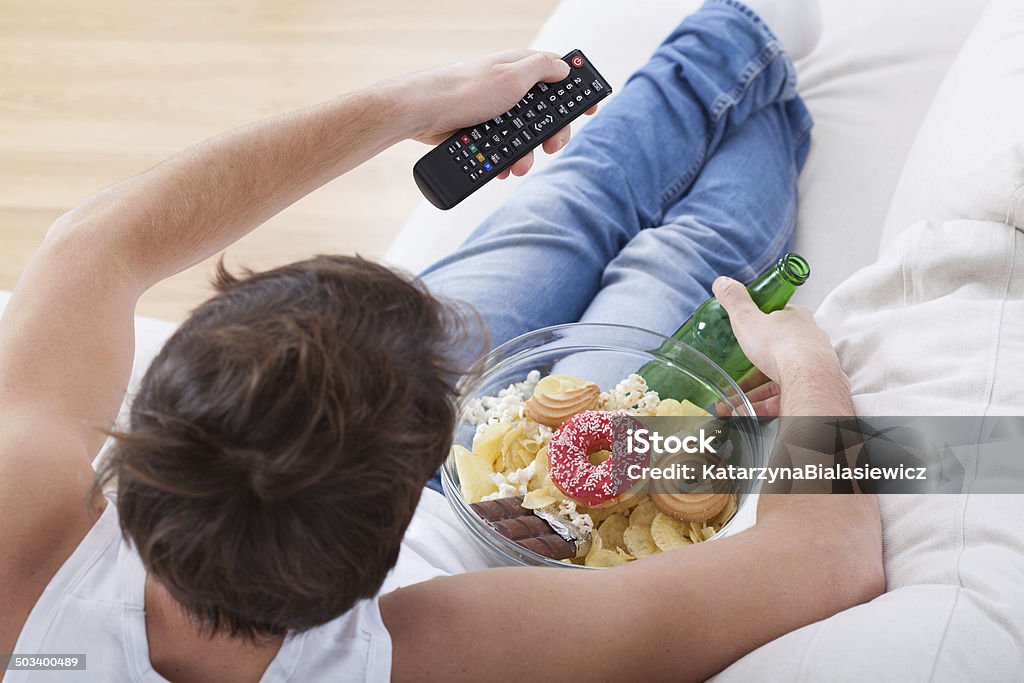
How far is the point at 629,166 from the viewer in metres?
1.21

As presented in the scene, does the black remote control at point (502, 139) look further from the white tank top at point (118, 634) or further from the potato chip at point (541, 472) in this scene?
the white tank top at point (118, 634)

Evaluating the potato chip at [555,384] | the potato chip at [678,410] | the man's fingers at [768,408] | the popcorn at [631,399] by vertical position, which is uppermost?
the potato chip at [555,384]

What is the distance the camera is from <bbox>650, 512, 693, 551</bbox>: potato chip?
0.81 meters

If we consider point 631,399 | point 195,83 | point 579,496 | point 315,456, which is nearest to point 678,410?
point 631,399

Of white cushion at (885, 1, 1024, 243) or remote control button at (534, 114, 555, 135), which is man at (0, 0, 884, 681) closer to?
remote control button at (534, 114, 555, 135)

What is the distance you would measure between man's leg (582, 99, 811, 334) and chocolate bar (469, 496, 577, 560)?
0.32m

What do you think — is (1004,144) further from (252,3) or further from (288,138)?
(252,3)

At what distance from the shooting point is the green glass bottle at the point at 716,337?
37.1 inches

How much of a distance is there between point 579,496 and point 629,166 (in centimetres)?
56

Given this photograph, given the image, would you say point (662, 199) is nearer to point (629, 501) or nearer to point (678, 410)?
point (678, 410)

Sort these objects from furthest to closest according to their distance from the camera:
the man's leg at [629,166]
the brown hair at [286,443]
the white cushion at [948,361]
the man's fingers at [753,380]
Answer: the man's leg at [629,166] → the man's fingers at [753,380] → the white cushion at [948,361] → the brown hair at [286,443]

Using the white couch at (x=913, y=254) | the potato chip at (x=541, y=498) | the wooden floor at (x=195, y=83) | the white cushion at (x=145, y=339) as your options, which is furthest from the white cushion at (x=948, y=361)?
the wooden floor at (x=195, y=83)

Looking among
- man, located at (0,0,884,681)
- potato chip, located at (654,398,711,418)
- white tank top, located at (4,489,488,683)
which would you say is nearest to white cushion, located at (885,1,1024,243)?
man, located at (0,0,884,681)

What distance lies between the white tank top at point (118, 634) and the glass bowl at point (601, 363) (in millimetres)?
247
